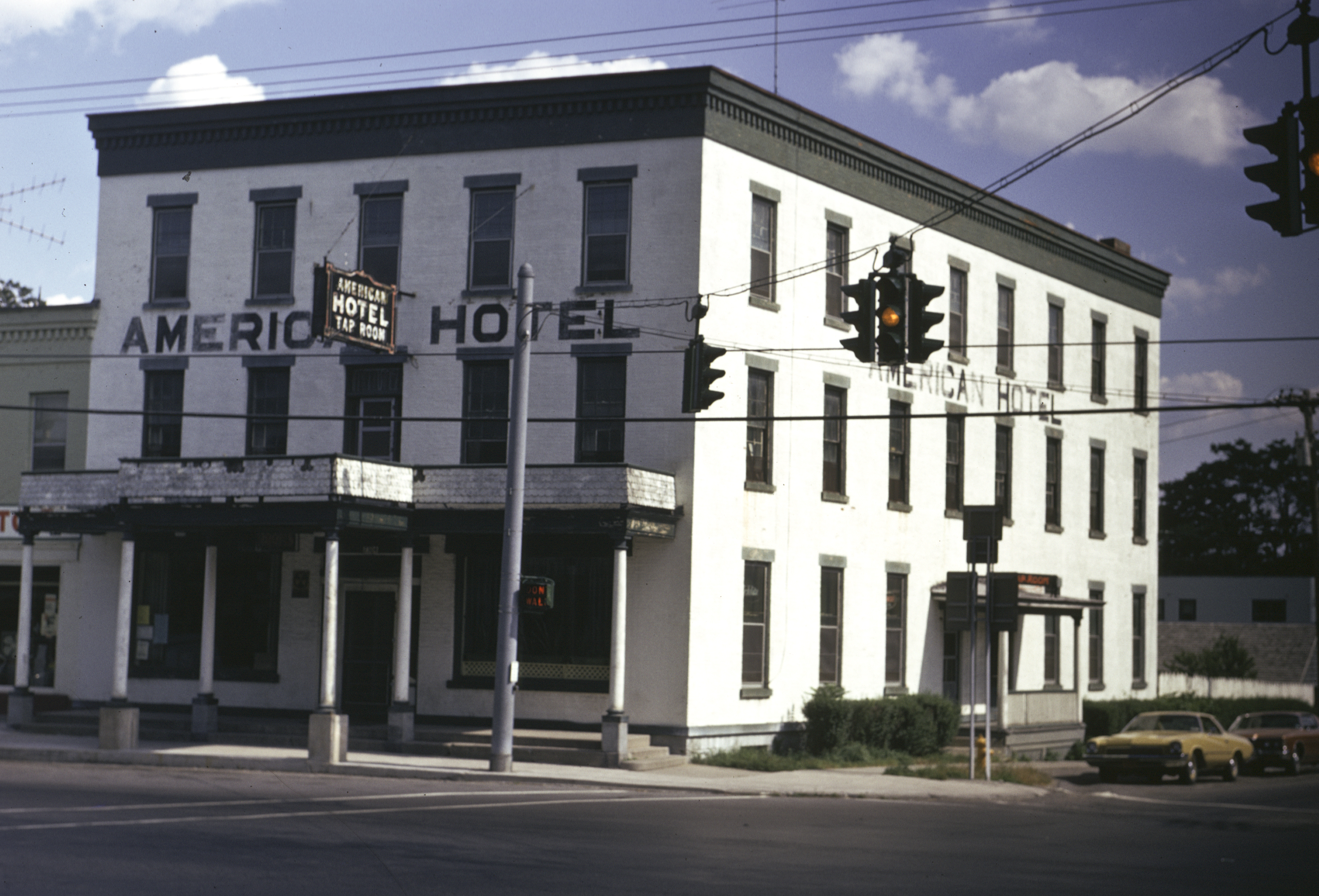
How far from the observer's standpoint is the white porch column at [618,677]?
2562 cm

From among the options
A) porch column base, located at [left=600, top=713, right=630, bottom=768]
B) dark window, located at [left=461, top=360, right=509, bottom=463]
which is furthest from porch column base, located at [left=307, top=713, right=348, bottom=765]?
dark window, located at [left=461, top=360, right=509, bottom=463]

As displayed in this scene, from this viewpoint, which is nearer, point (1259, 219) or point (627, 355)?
point (1259, 219)

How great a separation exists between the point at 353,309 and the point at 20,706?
10135 mm

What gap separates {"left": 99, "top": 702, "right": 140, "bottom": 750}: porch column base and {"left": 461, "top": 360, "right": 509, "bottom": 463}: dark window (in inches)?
295

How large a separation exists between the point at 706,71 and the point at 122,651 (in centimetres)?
1470

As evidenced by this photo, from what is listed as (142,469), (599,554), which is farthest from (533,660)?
(142,469)

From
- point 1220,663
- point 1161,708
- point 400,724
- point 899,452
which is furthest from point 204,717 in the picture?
point 1220,663

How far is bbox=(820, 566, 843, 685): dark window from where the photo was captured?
30625mm

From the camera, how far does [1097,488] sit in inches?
1615

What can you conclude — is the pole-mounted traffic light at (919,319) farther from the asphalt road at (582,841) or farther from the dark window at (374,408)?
the dark window at (374,408)

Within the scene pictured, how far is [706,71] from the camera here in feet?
90.6

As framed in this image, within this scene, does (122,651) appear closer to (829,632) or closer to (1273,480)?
(829,632)

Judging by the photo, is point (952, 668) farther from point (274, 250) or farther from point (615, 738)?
point (274, 250)

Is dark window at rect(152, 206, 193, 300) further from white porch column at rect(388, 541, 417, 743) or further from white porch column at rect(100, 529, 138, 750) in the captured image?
white porch column at rect(388, 541, 417, 743)
